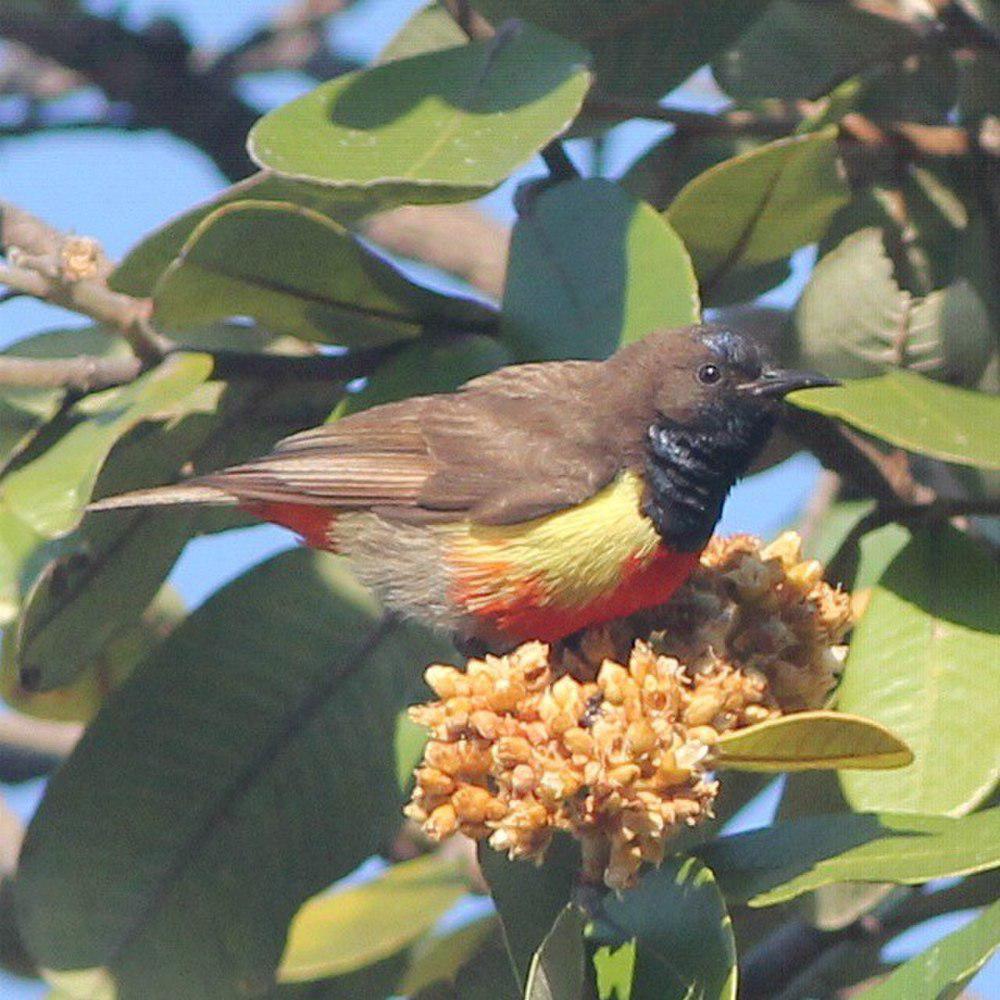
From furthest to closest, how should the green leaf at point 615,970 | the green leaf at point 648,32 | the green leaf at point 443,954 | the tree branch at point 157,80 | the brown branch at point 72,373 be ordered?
the tree branch at point 157,80 < the green leaf at point 443,954 < the green leaf at point 648,32 < the brown branch at point 72,373 < the green leaf at point 615,970

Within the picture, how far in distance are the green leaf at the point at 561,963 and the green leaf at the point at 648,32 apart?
70.3 inches

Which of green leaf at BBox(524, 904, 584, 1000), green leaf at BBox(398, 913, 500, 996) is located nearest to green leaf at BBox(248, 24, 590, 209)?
green leaf at BBox(524, 904, 584, 1000)

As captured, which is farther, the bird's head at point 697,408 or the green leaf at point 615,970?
the bird's head at point 697,408

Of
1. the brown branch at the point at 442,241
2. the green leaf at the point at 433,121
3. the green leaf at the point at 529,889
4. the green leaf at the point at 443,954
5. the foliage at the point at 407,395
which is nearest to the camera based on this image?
the green leaf at the point at 529,889

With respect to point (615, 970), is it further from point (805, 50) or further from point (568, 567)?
point (805, 50)

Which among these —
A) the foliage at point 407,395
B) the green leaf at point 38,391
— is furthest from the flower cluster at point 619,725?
the green leaf at point 38,391

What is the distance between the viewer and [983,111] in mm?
3932

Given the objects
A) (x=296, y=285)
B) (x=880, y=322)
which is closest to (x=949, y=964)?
(x=880, y=322)

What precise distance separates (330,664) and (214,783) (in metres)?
0.29

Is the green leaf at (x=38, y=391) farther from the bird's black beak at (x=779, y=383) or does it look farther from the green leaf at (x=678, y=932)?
the green leaf at (x=678, y=932)

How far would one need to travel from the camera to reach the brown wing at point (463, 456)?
3566 mm

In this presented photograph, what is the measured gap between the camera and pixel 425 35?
4066 millimetres

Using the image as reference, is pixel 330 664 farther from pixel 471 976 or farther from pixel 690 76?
pixel 690 76

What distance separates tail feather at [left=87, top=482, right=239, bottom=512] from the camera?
3.34m
